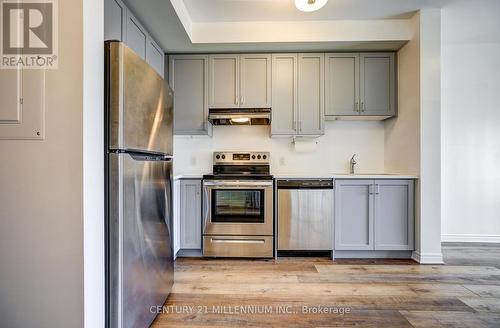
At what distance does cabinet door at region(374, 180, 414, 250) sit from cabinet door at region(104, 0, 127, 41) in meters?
2.81

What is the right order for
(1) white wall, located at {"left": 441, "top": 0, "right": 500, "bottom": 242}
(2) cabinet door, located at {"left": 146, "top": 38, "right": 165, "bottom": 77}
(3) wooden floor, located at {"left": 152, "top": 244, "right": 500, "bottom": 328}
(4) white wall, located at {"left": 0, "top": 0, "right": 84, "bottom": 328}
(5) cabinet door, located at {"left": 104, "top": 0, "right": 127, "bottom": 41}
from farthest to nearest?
(1) white wall, located at {"left": 441, "top": 0, "right": 500, "bottom": 242}, (2) cabinet door, located at {"left": 146, "top": 38, "right": 165, "bottom": 77}, (5) cabinet door, located at {"left": 104, "top": 0, "right": 127, "bottom": 41}, (3) wooden floor, located at {"left": 152, "top": 244, "right": 500, "bottom": 328}, (4) white wall, located at {"left": 0, "top": 0, "right": 84, "bottom": 328}

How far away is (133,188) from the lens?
143 centimetres

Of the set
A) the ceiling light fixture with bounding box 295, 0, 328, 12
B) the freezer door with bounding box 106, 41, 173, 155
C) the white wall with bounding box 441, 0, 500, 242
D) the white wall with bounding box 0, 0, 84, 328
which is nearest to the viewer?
the white wall with bounding box 0, 0, 84, 328

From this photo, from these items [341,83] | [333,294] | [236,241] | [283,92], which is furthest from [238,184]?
[341,83]

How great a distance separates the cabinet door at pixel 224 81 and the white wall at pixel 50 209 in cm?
219

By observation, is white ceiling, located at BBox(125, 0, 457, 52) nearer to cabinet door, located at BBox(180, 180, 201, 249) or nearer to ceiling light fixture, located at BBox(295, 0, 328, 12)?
ceiling light fixture, located at BBox(295, 0, 328, 12)

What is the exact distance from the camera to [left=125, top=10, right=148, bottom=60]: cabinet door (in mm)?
2314

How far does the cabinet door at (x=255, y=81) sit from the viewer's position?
3283mm

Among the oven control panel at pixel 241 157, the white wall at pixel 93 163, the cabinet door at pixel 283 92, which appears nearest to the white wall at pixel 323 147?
the oven control panel at pixel 241 157

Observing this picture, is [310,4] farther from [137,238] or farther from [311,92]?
[137,238]

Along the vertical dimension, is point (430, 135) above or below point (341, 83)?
below

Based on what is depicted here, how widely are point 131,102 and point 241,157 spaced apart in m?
2.21

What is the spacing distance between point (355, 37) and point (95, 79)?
2757 mm

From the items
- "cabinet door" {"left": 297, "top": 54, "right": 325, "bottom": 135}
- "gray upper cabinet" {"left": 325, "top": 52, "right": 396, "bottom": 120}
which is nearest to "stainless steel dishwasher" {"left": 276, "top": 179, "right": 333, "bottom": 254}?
"cabinet door" {"left": 297, "top": 54, "right": 325, "bottom": 135}
